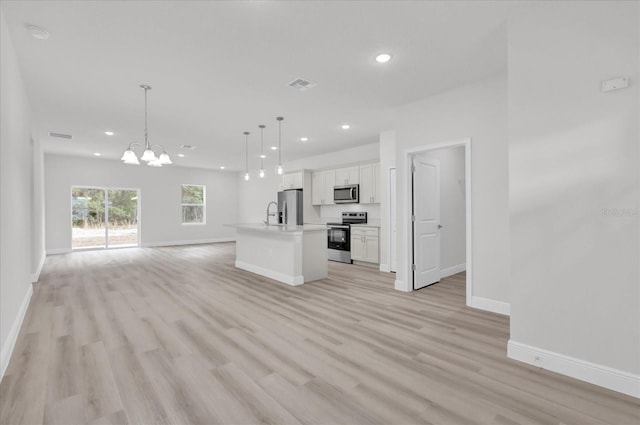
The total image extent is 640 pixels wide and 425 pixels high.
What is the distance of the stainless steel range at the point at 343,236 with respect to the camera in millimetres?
7012

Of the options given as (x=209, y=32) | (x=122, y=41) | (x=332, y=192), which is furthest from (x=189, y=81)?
(x=332, y=192)

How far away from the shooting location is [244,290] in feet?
15.1

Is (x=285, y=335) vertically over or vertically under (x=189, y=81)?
under

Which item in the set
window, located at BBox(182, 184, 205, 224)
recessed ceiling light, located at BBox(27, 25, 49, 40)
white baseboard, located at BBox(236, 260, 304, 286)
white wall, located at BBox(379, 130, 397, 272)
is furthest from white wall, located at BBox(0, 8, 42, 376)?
window, located at BBox(182, 184, 205, 224)

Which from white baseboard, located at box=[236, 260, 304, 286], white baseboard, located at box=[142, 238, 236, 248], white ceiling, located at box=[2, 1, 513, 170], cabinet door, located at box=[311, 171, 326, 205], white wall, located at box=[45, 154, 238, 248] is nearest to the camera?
white ceiling, located at box=[2, 1, 513, 170]

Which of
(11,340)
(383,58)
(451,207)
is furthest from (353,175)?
(11,340)

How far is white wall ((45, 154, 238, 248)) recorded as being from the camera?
337 inches

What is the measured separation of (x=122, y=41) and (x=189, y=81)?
2.99ft

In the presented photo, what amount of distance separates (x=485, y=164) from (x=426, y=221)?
1382 millimetres

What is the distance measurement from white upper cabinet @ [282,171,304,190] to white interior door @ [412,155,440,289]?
408 cm

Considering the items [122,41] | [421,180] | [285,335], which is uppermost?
[122,41]

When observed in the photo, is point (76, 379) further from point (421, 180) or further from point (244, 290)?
point (421, 180)

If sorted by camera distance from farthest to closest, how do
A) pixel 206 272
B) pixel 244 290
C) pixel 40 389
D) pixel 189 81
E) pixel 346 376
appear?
pixel 206 272 → pixel 244 290 → pixel 189 81 → pixel 346 376 → pixel 40 389

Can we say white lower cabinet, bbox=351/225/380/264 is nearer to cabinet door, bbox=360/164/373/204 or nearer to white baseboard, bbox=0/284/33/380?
cabinet door, bbox=360/164/373/204
